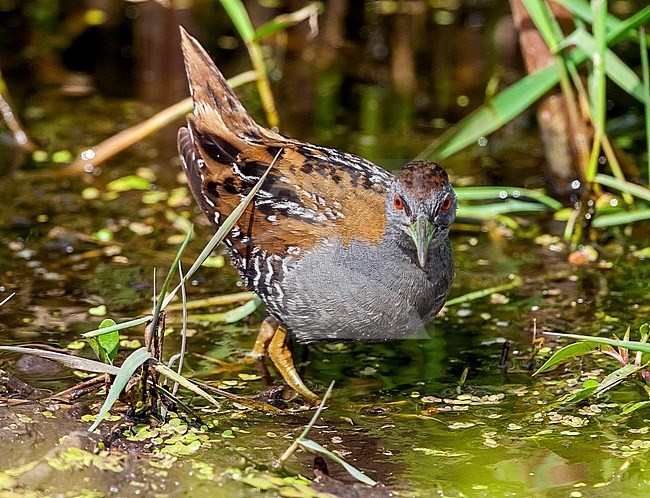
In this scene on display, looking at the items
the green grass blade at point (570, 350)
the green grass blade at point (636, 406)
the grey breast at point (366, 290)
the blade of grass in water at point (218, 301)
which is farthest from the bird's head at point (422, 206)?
the blade of grass in water at point (218, 301)

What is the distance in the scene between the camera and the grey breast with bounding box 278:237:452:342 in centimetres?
427

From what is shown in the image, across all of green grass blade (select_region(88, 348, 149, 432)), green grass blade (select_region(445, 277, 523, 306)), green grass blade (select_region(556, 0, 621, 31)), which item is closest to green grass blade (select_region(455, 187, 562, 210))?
green grass blade (select_region(445, 277, 523, 306))

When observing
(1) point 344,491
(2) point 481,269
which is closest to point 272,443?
(1) point 344,491

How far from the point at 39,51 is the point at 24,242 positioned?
11.0ft

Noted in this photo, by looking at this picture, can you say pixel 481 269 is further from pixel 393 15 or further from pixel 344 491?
pixel 393 15

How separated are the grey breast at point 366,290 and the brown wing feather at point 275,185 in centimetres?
8

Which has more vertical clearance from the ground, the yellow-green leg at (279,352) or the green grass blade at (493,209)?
the green grass blade at (493,209)

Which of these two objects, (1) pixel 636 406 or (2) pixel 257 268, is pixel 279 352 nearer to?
(2) pixel 257 268

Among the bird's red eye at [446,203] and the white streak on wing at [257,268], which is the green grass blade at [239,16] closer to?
the white streak on wing at [257,268]

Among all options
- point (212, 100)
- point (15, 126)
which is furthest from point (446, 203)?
point (15, 126)

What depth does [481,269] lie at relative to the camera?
573 cm

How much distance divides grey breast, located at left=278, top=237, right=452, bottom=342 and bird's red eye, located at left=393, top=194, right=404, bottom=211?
0.62 ft

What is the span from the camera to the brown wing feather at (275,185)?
4.42 m

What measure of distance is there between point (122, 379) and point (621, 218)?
3285mm
